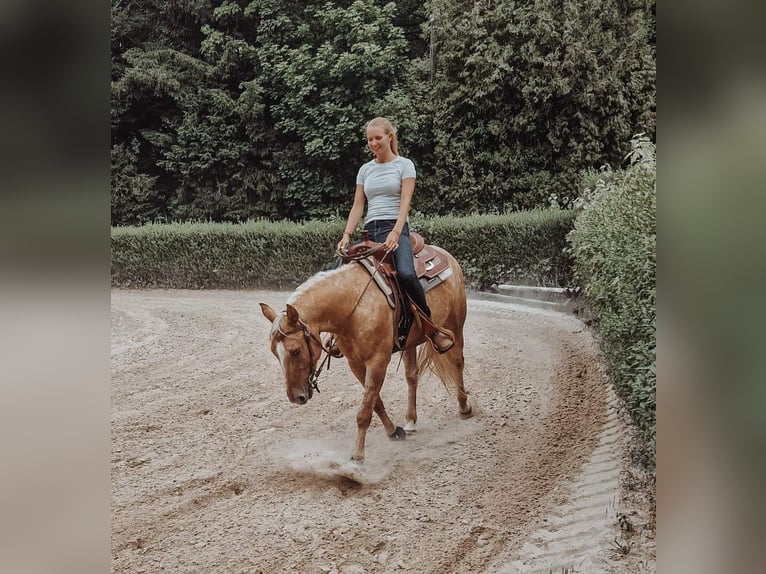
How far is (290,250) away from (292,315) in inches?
18.8

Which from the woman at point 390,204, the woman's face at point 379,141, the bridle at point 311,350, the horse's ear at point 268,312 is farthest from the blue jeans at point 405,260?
the horse's ear at point 268,312

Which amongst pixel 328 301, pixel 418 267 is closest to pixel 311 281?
pixel 328 301

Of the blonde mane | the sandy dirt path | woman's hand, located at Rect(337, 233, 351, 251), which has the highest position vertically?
woman's hand, located at Rect(337, 233, 351, 251)

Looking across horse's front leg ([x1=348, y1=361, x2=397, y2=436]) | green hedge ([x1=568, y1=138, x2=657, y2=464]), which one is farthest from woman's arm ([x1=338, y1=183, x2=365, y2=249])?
green hedge ([x1=568, y1=138, x2=657, y2=464])

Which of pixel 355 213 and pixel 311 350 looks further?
pixel 355 213

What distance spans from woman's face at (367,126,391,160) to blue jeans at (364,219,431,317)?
12.6 inches

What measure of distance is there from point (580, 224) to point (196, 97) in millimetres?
2032

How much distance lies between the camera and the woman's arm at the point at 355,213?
313 cm

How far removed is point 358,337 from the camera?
3059 mm

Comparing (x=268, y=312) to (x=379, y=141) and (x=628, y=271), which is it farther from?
(x=628, y=271)

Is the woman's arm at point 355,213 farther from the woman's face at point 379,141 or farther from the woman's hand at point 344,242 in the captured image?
the woman's face at point 379,141

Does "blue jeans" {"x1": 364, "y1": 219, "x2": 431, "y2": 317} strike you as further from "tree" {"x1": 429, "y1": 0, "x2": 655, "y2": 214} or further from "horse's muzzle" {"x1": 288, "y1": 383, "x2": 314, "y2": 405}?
"horse's muzzle" {"x1": 288, "y1": 383, "x2": 314, "y2": 405}

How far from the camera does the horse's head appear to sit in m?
2.95
